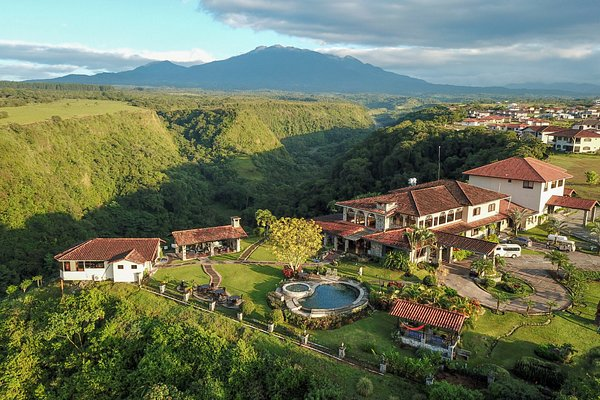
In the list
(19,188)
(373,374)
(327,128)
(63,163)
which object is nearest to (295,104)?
(327,128)

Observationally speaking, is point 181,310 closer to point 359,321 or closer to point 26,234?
point 359,321

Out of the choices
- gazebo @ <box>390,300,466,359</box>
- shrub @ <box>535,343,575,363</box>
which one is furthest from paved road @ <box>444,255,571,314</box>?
gazebo @ <box>390,300,466,359</box>

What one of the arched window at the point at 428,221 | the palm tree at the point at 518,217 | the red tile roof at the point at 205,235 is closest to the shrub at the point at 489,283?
the arched window at the point at 428,221

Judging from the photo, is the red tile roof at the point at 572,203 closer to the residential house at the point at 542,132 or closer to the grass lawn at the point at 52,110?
the residential house at the point at 542,132

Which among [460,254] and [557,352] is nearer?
[557,352]

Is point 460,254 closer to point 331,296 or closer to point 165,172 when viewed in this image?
point 331,296

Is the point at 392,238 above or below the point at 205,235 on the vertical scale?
above

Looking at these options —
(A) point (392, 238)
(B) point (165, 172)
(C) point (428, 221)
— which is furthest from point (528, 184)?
(B) point (165, 172)
